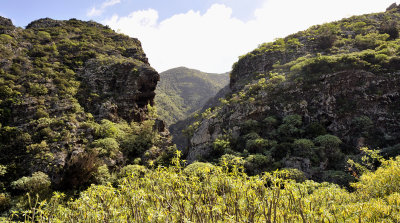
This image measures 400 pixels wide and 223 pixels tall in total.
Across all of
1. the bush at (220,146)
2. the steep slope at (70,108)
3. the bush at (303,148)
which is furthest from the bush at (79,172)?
the bush at (303,148)

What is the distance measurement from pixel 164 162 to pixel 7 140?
1399 cm

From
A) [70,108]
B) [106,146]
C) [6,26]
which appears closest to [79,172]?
[106,146]

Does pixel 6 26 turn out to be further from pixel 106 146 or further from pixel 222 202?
pixel 222 202

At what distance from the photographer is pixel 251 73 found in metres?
34.2

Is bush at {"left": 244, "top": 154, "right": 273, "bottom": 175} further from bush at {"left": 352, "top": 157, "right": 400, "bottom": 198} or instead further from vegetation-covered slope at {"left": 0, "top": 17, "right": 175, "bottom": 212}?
vegetation-covered slope at {"left": 0, "top": 17, "right": 175, "bottom": 212}

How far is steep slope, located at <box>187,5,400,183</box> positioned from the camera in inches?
592

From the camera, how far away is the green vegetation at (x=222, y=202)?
4.25 meters

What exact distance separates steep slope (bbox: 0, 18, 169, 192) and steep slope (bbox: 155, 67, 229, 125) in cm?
4723

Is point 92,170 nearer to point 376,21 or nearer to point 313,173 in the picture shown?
point 313,173

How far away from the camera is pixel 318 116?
18.9m

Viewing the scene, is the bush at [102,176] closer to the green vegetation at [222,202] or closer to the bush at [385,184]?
the green vegetation at [222,202]

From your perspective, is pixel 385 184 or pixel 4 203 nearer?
pixel 385 184

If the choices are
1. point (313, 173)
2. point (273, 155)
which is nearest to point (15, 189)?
point (273, 155)

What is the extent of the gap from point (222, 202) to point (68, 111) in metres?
22.8
